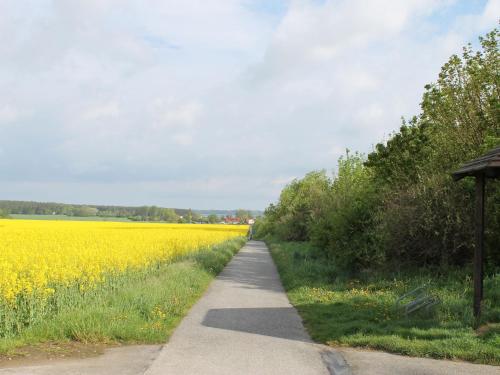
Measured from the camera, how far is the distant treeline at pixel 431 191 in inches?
568

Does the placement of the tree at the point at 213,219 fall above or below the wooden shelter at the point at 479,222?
above

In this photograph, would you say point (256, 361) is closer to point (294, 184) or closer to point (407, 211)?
point (407, 211)

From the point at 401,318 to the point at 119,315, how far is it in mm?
5103

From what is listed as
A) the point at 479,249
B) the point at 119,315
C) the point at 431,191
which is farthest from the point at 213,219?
the point at 479,249

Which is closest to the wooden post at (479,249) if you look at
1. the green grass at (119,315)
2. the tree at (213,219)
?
the green grass at (119,315)

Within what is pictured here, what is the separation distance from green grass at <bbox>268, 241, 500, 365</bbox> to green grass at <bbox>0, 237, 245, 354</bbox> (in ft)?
8.61

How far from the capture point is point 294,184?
65.6 meters

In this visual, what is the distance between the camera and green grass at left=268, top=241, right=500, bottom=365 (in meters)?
8.13

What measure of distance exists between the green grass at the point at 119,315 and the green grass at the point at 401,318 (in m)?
2.62

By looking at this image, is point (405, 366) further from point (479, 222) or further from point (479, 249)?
point (479, 222)

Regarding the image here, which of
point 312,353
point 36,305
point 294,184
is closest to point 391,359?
point 312,353

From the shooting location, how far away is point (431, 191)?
1518cm

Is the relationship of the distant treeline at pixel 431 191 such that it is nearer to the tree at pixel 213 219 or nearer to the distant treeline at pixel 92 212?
the distant treeline at pixel 92 212

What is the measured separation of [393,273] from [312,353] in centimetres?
797
